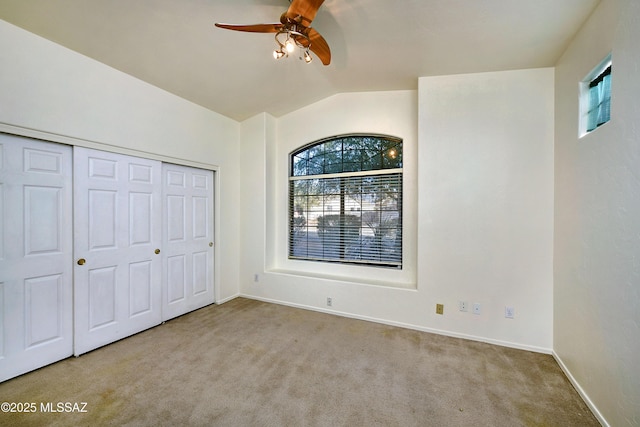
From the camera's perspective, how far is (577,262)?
2.06m

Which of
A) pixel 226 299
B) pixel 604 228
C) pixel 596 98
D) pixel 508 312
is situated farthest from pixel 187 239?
pixel 596 98

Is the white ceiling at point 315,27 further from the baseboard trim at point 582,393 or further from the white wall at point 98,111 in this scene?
the baseboard trim at point 582,393

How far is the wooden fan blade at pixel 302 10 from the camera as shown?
1577 mm

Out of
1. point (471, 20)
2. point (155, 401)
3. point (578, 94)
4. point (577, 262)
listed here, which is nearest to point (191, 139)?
point (155, 401)

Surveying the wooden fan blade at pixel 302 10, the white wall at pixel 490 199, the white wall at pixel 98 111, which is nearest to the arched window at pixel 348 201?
the white wall at pixel 490 199

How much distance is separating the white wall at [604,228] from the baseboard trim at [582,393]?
0.5 inches

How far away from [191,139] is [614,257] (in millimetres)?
Result: 4176

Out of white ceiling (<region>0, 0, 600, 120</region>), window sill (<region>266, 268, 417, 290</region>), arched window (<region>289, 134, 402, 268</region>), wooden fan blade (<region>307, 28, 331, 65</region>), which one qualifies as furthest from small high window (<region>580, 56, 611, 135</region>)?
window sill (<region>266, 268, 417, 290</region>)

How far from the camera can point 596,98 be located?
1.93 m

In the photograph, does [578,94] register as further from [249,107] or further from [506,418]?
[249,107]

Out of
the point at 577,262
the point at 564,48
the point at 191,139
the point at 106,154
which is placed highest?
the point at 564,48

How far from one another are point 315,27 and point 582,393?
3.61 meters

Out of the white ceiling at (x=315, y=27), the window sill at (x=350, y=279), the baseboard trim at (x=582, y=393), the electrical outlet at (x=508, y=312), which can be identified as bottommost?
the baseboard trim at (x=582, y=393)

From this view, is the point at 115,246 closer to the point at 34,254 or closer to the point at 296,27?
the point at 34,254
